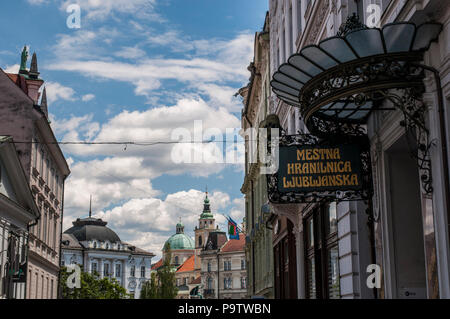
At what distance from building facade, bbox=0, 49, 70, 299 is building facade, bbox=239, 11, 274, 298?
35.3 feet

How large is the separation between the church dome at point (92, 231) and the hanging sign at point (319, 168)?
124m

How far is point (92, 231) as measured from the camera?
440ft

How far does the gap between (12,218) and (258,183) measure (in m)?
14.9

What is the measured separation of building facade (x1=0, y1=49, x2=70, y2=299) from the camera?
3225 cm

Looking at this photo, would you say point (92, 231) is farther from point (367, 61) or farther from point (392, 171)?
point (367, 61)

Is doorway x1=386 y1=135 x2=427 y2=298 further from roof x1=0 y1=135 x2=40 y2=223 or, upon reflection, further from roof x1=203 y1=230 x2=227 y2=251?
roof x1=203 y1=230 x2=227 y2=251

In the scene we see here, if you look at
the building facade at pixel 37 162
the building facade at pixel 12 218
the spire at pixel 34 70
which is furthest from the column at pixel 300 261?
the spire at pixel 34 70

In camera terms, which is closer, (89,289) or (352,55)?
(352,55)

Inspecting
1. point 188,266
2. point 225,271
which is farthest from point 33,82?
point 188,266
